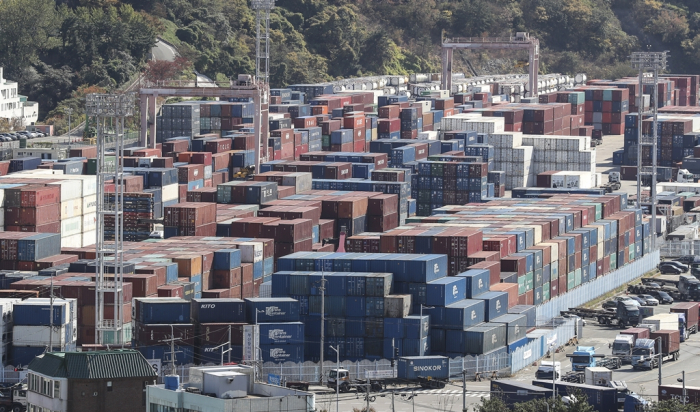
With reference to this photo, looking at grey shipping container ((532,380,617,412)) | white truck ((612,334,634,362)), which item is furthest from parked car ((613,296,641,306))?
grey shipping container ((532,380,617,412))

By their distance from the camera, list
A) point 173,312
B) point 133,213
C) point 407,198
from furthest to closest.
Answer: point 407,198 → point 133,213 → point 173,312

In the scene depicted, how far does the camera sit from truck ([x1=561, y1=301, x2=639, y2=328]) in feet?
289

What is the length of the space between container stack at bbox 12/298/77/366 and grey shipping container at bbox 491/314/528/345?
19961 millimetres

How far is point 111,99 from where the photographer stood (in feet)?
241

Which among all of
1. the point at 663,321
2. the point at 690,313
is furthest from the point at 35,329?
the point at 690,313

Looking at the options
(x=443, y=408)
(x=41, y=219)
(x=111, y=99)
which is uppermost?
(x=111, y=99)

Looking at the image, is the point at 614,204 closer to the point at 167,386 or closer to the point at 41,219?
the point at 41,219

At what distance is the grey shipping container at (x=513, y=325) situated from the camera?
7731cm

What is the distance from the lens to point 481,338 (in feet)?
243

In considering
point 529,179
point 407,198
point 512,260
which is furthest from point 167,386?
point 529,179

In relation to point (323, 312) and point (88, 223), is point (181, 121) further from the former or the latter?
point (323, 312)

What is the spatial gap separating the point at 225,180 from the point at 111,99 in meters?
46.5

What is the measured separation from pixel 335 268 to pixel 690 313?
2113 cm

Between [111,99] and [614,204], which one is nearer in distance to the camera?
[111,99]
